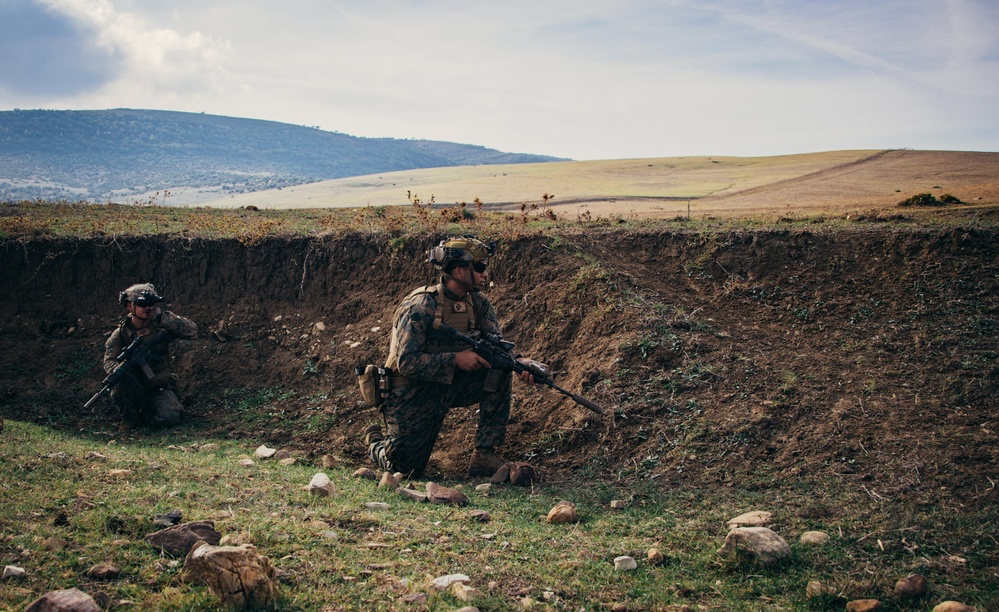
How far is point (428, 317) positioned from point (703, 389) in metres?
2.95

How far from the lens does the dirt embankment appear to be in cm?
611

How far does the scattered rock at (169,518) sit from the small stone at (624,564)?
2.77m

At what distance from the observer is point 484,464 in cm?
679

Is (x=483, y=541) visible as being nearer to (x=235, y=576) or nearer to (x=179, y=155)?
(x=235, y=576)

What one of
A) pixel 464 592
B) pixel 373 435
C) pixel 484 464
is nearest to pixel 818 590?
pixel 464 592

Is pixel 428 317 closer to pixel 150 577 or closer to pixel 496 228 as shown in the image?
pixel 150 577

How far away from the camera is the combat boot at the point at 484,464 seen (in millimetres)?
6770

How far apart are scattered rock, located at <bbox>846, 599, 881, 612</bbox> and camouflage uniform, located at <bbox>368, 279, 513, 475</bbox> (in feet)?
12.2

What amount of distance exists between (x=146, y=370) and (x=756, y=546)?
7.55m

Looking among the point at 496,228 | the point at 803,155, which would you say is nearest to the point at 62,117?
the point at 803,155

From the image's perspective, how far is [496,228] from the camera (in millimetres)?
11125

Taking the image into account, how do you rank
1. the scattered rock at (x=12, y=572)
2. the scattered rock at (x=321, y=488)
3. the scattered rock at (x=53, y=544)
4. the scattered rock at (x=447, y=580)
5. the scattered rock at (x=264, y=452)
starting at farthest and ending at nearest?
1. the scattered rock at (x=264, y=452)
2. the scattered rock at (x=321, y=488)
3. the scattered rock at (x=447, y=580)
4. the scattered rock at (x=53, y=544)
5. the scattered rock at (x=12, y=572)

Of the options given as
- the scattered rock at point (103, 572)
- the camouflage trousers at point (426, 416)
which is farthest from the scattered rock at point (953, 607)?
the scattered rock at point (103, 572)

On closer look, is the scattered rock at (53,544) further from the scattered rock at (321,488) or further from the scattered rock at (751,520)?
the scattered rock at (751,520)
